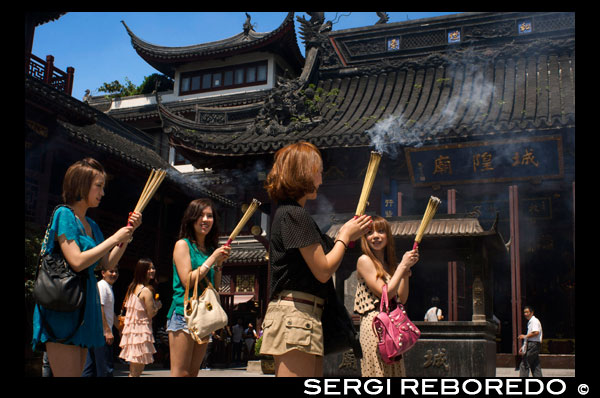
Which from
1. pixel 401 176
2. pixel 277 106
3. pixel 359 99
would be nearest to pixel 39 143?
pixel 277 106

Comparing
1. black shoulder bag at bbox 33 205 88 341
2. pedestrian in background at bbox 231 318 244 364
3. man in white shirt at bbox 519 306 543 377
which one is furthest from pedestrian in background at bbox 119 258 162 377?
pedestrian in background at bbox 231 318 244 364

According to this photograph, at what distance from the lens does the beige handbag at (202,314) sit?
12.9 feet

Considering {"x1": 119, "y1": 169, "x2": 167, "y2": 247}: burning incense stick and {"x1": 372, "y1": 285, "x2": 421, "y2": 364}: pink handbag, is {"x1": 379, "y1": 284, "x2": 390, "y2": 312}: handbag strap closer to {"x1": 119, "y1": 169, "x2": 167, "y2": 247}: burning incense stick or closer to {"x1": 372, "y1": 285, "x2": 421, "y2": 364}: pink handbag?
{"x1": 372, "y1": 285, "x2": 421, "y2": 364}: pink handbag

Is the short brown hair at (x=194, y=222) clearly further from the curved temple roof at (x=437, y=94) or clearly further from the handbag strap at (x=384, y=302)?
the curved temple roof at (x=437, y=94)

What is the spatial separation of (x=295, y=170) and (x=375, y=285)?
1.34 meters

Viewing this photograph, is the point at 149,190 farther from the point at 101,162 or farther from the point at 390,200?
the point at 101,162

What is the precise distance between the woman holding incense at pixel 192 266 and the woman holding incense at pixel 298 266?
1225mm

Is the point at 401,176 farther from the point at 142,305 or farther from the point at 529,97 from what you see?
the point at 142,305

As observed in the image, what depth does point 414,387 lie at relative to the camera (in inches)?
116

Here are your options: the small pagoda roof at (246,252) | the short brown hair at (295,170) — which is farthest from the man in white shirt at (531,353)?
the small pagoda roof at (246,252)

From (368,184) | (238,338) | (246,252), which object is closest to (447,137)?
(368,184)

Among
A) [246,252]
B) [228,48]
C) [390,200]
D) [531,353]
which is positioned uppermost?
[228,48]

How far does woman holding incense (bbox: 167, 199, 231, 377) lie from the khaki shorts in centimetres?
124

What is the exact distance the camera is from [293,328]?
2867mm
